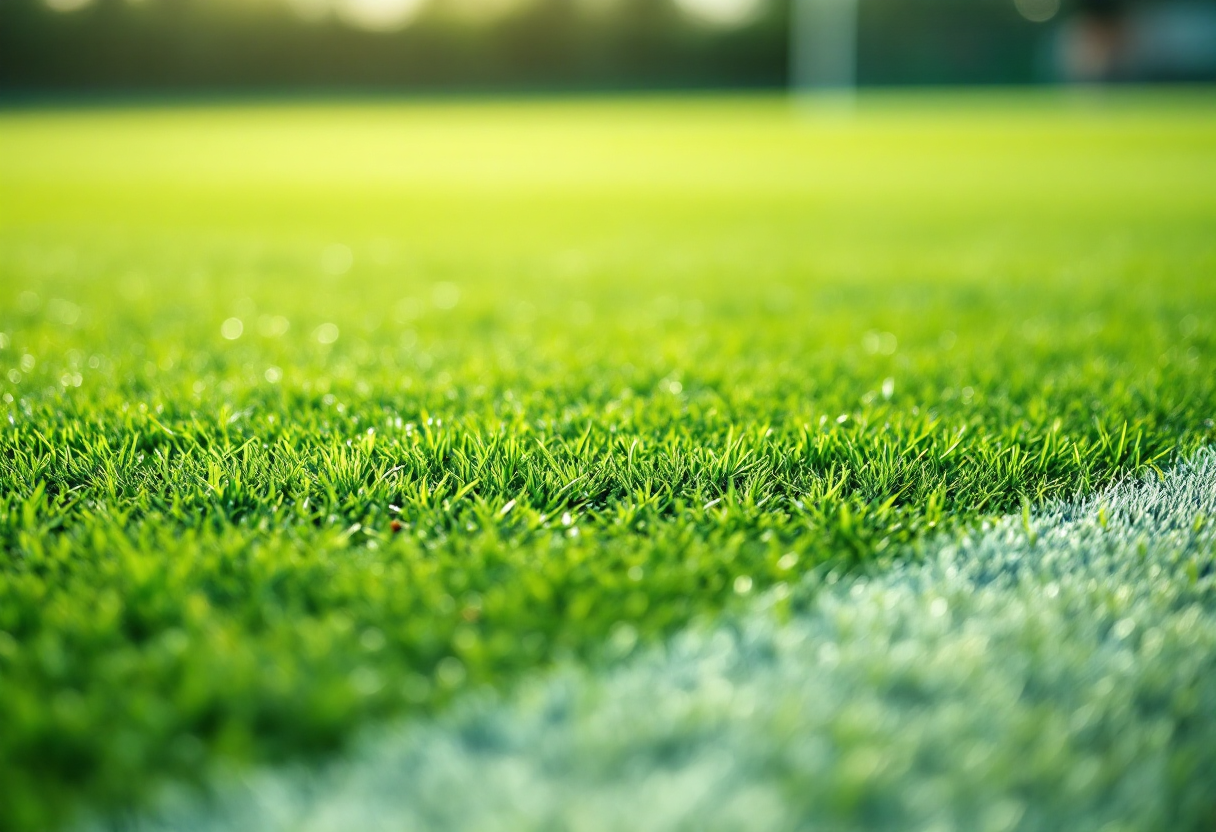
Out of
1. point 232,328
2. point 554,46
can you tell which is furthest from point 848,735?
point 554,46

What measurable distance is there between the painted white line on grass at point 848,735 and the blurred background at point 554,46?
114 feet

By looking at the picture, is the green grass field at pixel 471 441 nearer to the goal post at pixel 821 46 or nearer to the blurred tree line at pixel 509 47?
the goal post at pixel 821 46

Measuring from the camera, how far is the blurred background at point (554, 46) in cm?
3375

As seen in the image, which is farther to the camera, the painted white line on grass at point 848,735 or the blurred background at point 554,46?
the blurred background at point 554,46

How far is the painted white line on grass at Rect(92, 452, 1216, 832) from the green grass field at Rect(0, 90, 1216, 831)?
0.25ft

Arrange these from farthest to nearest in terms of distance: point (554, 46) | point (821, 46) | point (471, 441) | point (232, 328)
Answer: point (554, 46) < point (821, 46) < point (232, 328) < point (471, 441)

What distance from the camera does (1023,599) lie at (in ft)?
4.42

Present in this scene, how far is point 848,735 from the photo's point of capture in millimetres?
1045

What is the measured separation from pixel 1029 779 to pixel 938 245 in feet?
16.5

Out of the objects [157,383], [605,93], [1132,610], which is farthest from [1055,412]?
[605,93]

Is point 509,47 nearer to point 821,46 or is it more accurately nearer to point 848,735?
point 821,46

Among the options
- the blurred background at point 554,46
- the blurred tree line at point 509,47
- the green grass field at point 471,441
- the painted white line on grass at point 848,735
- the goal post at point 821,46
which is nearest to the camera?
the painted white line on grass at point 848,735

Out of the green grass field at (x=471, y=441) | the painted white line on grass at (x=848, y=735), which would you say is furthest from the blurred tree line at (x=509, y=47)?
the painted white line on grass at (x=848, y=735)

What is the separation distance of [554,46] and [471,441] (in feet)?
121
